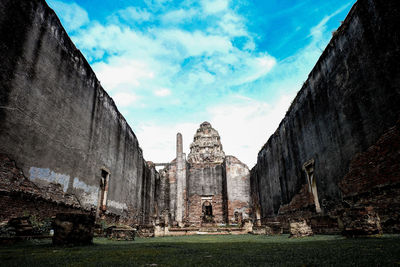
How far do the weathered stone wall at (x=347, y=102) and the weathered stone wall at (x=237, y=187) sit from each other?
29.2ft

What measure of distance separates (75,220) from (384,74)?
6.76 metres

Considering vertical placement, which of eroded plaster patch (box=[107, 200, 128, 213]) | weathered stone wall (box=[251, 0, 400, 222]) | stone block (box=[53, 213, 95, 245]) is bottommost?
stone block (box=[53, 213, 95, 245])

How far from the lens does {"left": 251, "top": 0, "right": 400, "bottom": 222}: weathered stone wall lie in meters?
5.32

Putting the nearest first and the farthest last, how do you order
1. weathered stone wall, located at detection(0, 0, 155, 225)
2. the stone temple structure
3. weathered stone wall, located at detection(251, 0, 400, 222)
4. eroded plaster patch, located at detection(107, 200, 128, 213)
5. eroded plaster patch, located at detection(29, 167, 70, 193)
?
weathered stone wall, located at detection(251, 0, 400, 222)
weathered stone wall, located at detection(0, 0, 155, 225)
eroded plaster patch, located at detection(29, 167, 70, 193)
eroded plaster patch, located at detection(107, 200, 128, 213)
the stone temple structure

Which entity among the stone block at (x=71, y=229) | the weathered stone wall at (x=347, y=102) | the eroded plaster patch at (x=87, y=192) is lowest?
the stone block at (x=71, y=229)

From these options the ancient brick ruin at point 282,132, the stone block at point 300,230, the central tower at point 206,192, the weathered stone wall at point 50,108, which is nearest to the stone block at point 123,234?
the ancient brick ruin at point 282,132

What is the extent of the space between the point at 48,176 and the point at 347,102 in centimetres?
832

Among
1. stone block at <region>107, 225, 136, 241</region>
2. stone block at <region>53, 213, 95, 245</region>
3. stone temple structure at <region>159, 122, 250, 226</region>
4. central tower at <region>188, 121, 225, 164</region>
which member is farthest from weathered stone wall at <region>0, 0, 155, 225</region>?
central tower at <region>188, 121, 225, 164</region>

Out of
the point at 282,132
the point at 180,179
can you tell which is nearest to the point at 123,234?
the point at 282,132

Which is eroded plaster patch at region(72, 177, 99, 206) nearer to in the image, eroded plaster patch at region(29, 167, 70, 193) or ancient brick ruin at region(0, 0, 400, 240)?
ancient brick ruin at region(0, 0, 400, 240)

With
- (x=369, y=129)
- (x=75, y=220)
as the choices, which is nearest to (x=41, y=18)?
(x=75, y=220)

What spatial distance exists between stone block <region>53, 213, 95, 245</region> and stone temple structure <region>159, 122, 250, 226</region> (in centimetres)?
1567

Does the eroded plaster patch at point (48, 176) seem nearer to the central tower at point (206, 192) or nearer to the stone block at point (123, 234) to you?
the stone block at point (123, 234)

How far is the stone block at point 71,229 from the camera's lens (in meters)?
4.22
